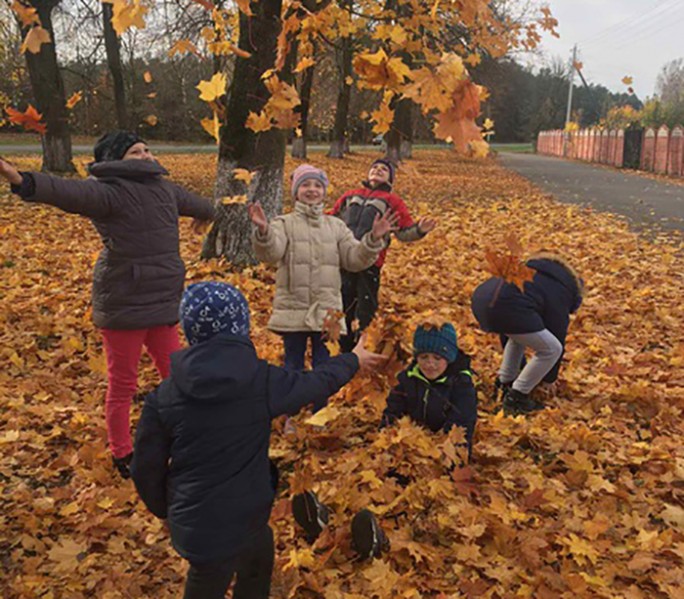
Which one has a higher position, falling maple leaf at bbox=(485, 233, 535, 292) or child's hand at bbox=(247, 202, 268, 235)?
child's hand at bbox=(247, 202, 268, 235)

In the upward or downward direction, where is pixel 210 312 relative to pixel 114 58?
downward

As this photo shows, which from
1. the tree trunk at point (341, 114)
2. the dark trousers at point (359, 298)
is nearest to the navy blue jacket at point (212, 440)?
the dark trousers at point (359, 298)

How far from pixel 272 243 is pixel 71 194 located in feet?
3.31

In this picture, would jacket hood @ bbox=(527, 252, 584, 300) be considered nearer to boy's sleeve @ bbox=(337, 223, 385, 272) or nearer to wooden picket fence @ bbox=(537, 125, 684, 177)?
boy's sleeve @ bbox=(337, 223, 385, 272)

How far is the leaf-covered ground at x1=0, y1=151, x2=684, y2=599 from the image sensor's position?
247cm

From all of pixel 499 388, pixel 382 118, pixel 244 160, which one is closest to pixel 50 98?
pixel 244 160

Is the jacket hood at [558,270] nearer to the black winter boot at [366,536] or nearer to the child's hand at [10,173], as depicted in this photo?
the black winter boot at [366,536]

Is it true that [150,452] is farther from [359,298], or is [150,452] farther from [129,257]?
[359,298]

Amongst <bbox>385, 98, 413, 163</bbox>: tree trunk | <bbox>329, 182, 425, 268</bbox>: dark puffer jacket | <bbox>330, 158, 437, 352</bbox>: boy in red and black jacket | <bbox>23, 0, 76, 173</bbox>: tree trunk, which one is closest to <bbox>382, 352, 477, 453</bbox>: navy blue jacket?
<bbox>330, 158, 437, 352</bbox>: boy in red and black jacket

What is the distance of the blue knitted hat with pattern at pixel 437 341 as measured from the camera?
2.97 metres

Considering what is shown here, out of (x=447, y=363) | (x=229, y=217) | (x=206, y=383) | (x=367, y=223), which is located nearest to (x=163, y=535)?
(x=206, y=383)

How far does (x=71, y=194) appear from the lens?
2.55 meters

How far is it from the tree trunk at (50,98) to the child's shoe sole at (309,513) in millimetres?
13025

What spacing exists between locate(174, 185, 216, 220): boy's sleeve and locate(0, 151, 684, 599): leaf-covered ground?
4.36ft
